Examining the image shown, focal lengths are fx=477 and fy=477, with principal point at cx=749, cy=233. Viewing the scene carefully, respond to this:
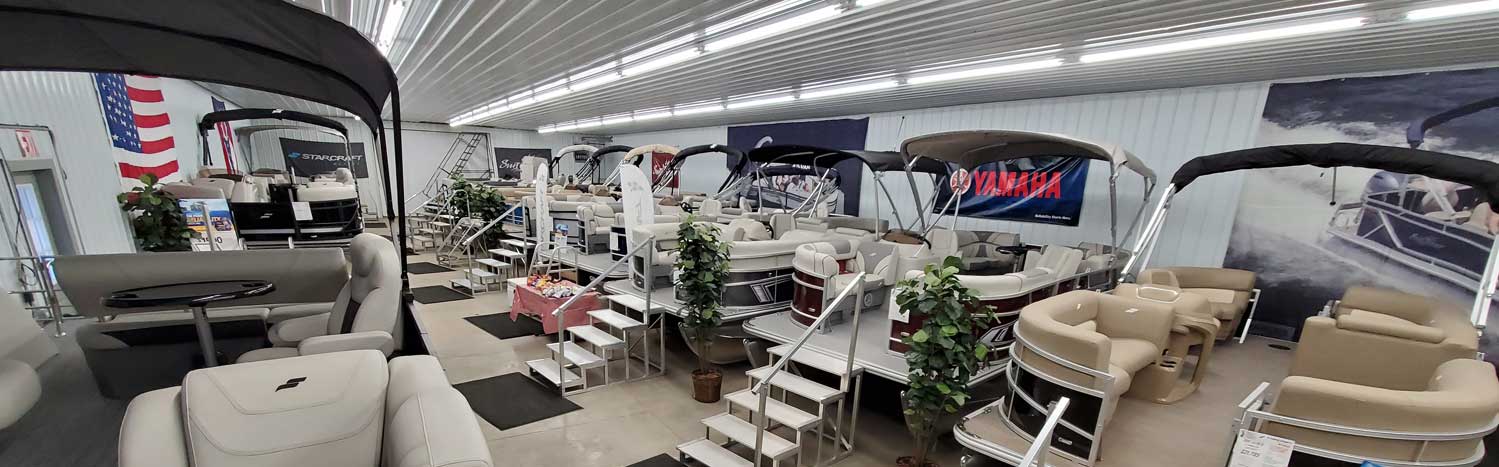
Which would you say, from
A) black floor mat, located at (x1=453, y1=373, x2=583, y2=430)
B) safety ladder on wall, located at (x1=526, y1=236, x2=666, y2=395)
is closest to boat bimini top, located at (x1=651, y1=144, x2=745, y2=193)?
safety ladder on wall, located at (x1=526, y1=236, x2=666, y2=395)

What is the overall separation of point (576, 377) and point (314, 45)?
3184 millimetres

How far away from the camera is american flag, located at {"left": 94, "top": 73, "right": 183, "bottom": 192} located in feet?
16.9

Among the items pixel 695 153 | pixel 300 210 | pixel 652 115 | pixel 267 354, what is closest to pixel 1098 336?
pixel 267 354

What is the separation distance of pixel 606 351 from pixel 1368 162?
704 cm

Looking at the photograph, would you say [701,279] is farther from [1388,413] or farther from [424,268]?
[424,268]

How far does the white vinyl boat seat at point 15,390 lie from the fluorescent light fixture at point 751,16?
16.6ft

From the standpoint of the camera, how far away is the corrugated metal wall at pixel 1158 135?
629cm

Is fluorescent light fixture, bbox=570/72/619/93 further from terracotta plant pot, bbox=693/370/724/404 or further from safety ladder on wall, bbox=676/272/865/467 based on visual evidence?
safety ladder on wall, bbox=676/272/865/467

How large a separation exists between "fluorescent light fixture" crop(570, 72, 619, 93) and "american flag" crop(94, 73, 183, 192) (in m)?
4.80

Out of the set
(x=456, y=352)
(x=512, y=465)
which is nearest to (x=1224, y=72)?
(x=512, y=465)

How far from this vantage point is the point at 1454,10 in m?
3.55

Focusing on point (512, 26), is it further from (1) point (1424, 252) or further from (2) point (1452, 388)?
(1) point (1424, 252)

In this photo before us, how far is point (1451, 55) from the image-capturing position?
459 cm

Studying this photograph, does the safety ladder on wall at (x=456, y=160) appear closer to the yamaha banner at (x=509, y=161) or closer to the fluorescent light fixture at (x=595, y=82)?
the yamaha banner at (x=509, y=161)
